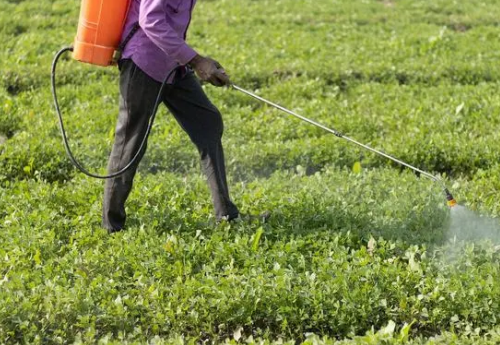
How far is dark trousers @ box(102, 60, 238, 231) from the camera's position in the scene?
19.4 ft

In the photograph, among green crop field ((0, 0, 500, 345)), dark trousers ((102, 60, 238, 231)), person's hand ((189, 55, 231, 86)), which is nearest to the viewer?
green crop field ((0, 0, 500, 345))

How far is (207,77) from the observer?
5.73 metres

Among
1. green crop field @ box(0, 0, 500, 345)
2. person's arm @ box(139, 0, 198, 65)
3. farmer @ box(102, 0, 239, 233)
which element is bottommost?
green crop field @ box(0, 0, 500, 345)

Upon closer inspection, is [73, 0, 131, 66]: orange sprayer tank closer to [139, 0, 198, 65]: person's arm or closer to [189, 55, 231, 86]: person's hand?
[139, 0, 198, 65]: person's arm

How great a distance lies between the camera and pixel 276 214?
6414 mm

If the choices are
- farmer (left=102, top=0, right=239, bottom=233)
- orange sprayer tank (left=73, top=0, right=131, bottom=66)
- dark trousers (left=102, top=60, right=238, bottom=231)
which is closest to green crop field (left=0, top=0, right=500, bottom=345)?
dark trousers (left=102, top=60, right=238, bottom=231)

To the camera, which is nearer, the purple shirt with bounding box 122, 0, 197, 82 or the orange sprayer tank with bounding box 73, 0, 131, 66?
the purple shirt with bounding box 122, 0, 197, 82

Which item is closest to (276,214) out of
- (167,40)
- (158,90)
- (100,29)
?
(158,90)

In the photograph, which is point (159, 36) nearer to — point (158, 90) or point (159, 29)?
point (159, 29)

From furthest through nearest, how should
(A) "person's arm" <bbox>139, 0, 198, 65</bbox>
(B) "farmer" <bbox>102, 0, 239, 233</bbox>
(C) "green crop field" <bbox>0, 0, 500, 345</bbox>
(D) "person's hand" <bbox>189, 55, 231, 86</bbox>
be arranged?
(D) "person's hand" <bbox>189, 55, 231, 86</bbox> → (B) "farmer" <bbox>102, 0, 239, 233</bbox> → (A) "person's arm" <bbox>139, 0, 198, 65</bbox> → (C) "green crop field" <bbox>0, 0, 500, 345</bbox>

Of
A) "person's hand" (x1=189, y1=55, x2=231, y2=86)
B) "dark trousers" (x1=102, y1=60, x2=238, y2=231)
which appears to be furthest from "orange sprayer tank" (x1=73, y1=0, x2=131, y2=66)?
"person's hand" (x1=189, y1=55, x2=231, y2=86)

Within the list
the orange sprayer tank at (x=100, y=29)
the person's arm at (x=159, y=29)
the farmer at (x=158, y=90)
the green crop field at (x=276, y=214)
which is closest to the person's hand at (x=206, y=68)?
the farmer at (x=158, y=90)

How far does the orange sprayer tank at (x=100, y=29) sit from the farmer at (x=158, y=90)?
0.37ft

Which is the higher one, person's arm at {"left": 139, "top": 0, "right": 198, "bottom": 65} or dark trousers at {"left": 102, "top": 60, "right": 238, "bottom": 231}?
person's arm at {"left": 139, "top": 0, "right": 198, "bottom": 65}
